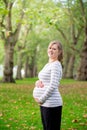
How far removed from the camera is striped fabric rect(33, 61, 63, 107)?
7191mm

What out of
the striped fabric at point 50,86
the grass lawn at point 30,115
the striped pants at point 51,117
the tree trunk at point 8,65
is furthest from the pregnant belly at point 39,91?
the tree trunk at point 8,65

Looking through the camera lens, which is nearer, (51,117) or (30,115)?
(51,117)

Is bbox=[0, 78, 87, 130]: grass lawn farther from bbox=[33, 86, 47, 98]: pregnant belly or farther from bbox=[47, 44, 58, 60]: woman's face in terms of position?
bbox=[47, 44, 58, 60]: woman's face

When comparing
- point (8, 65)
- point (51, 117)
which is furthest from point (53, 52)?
point (8, 65)

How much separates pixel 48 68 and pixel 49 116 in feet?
3.02

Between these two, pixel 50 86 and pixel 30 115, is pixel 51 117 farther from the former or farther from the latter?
pixel 30 115

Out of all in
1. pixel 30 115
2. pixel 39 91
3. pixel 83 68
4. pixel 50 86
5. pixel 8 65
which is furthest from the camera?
pixel 83 68

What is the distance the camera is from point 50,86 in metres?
7.18

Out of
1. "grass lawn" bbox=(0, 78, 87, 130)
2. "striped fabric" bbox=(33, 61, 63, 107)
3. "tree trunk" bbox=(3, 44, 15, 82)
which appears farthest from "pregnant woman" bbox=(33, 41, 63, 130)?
"tree trunk" bbox=(3, 44, 15, 82)

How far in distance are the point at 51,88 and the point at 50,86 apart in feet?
0.14

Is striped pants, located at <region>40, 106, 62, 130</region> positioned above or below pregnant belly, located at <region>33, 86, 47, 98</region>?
below

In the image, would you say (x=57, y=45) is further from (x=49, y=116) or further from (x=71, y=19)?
(x=71, y=19)

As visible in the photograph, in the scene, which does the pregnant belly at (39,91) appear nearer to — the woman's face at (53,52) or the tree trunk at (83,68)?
the woman's face at (53,52)

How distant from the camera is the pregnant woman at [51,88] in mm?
7207
